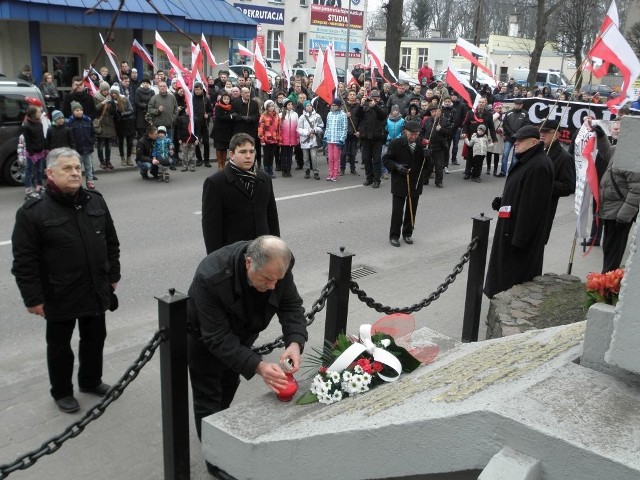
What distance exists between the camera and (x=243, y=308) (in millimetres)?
3545

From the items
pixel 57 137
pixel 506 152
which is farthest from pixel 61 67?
pixel 506 152

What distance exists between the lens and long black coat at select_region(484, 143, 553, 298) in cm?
616

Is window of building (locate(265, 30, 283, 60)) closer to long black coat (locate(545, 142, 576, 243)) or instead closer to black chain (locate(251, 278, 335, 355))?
long black coat (locate(545, 142, 576, 243))

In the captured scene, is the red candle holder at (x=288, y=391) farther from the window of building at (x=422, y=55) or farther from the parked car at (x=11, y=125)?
A: the window of building at (x=422, y=55)

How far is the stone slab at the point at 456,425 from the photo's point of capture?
8.43ft

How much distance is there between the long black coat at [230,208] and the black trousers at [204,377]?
1.64m

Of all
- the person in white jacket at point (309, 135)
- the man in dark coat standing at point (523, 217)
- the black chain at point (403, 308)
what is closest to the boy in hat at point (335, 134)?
the person in white jacket at point (309, 135)

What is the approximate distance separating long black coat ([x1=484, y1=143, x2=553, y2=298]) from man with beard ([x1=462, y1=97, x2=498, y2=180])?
895 cm

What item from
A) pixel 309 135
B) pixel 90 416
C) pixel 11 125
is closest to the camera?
pixel 90 416

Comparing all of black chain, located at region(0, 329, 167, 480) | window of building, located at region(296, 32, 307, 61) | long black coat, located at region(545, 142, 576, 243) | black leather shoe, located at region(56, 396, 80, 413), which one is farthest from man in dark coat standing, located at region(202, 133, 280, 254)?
window of building, located at region(296, 32, 307, 61)

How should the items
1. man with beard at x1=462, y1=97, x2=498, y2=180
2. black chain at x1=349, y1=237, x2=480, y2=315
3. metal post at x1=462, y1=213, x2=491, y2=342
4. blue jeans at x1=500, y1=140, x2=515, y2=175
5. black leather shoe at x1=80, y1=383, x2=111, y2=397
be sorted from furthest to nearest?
1. blue jeans at x1=500, y1=140, x2=515, y2=175
2. man with beard at x1=462, y1=97, x2=498, y2=180
3. metal post at x1=462, y1=213, x2=491, y2=342
4. black leather shoe at x1=80, y1=383, x2=111, y2=397
5. black chain at x1=349, y1=237, x2=480, y2=315

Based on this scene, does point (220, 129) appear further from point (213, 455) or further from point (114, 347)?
point (213, 455)

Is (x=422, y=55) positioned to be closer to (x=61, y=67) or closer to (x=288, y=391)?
(x=61, y=67)

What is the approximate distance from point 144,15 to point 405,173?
50.1ft
